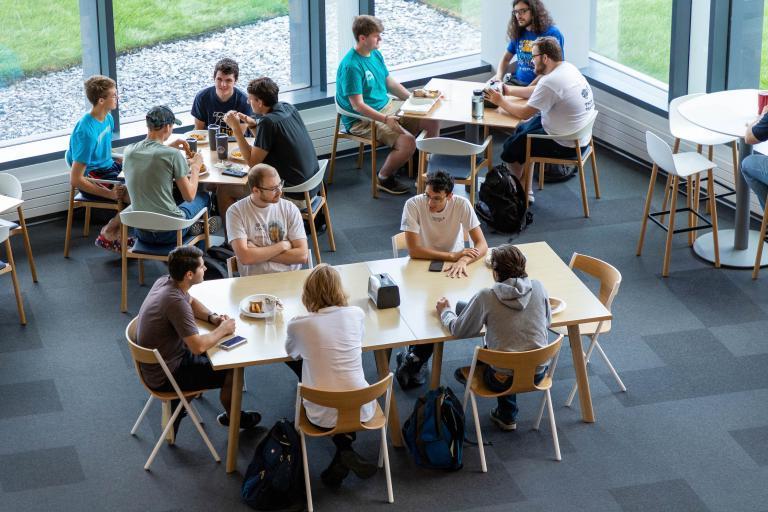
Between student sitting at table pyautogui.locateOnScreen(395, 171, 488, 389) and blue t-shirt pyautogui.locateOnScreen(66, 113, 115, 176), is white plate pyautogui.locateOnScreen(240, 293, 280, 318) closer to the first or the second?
student sitting at table pyautogui.locateOnScreen(395, 171, 488, 389)

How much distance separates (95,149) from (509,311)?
12.3 feet

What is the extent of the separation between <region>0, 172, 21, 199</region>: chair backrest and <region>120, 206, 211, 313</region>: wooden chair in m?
0.77

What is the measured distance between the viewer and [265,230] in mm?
6395

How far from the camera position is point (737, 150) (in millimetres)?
8102

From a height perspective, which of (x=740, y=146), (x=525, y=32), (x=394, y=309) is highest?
(x=525, y=32)

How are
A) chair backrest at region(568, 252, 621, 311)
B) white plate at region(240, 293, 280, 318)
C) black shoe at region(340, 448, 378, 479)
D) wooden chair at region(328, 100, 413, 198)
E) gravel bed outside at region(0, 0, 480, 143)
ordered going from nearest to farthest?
1. black shoe at region(340, 448, 378, 479)
2. white plate at region(240, 293, 280, 318)
3. chair backrest at region(568, 252, 621, 311)
4. gravel bed outside at region(0, 0, 480, 143)
5. wooden chair at region(328, 100, 413, 198)

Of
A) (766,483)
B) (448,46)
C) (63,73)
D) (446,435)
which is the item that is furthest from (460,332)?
(448,46)

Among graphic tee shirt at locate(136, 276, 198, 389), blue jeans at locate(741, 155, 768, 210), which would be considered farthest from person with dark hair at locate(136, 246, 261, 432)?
blue jeans at locate(741, 155, 768, 210)

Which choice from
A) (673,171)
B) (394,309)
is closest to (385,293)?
(394,309)

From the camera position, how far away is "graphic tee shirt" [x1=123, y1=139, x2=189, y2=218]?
7.01 m

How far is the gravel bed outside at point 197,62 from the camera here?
28.3 feet

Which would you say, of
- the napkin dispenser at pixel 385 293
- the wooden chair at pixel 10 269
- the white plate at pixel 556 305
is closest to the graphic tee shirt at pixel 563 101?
the white plate at pixel 556 305

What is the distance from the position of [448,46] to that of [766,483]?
590 cm

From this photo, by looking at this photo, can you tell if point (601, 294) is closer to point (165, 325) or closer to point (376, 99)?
point (165, 325)
